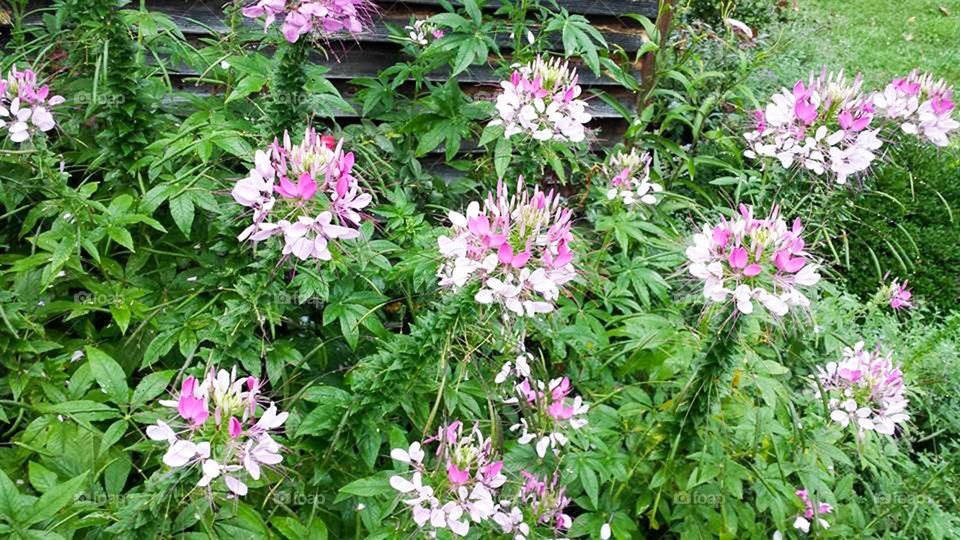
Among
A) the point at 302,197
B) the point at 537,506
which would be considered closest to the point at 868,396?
the point at 537,506

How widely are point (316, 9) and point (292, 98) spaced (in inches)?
13.3

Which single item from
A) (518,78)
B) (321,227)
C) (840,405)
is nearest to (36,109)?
(321,227)

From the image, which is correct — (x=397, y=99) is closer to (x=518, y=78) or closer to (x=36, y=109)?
(x=518, y=78)

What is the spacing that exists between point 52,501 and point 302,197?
2.39ft

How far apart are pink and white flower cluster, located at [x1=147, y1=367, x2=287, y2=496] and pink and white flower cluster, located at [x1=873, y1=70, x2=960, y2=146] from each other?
1895 mm

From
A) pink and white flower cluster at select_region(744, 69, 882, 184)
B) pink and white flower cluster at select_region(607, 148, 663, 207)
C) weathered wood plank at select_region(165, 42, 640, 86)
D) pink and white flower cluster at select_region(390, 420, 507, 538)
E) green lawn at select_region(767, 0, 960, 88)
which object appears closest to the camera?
pink and white flower cluster at select_region(390, 420, 507, 538)

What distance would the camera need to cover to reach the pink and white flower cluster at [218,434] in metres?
1.21

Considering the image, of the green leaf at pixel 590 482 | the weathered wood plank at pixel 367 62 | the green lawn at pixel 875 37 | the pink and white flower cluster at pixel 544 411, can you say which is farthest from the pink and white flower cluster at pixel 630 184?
the green lawn at pixel 875 37

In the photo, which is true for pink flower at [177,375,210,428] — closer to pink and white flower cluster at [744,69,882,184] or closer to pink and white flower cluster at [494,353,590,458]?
pink and white flower cluster at [494,353,590,458]

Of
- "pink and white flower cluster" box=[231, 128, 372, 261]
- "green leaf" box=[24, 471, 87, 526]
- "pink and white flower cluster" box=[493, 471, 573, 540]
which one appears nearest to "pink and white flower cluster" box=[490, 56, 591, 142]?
"pink and white flower cluster" box=[231, 128, 372, 261]

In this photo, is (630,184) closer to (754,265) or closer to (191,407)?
(754,265)

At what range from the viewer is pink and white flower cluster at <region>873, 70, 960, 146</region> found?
2.18m

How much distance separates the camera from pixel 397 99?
287cm

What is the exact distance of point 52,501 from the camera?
138 cm
